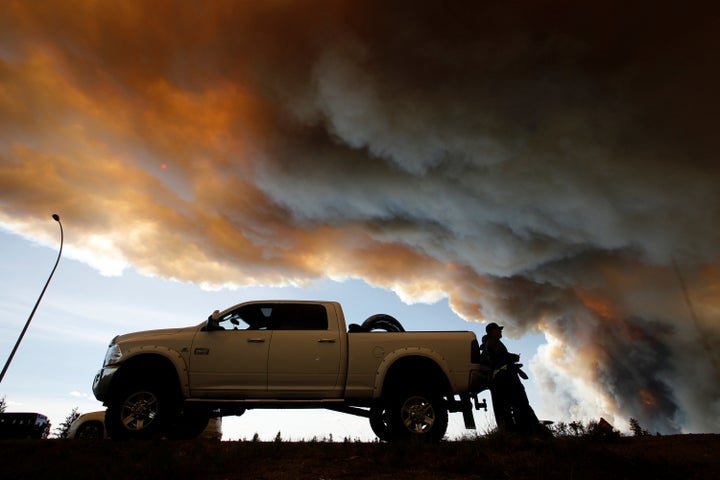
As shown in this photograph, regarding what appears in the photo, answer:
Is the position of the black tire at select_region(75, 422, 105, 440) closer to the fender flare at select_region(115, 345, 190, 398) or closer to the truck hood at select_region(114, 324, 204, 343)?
the truck hood at select_region(114, 324, 204, 343)

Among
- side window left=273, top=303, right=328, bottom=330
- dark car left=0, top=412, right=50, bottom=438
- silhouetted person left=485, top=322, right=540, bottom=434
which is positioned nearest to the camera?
side window left=273, top=303, right=328, bottom=330

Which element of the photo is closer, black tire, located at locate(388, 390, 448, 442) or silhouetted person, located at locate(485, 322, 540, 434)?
black tire, located at locate(388, 390, 448, 442)

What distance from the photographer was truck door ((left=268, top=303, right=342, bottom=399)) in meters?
6.67

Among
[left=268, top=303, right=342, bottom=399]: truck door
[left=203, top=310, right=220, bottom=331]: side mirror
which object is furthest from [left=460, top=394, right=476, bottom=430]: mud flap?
[left=203, top=310, right=220, bottom=331]: side mirror

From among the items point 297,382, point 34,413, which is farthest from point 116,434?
point 34,413

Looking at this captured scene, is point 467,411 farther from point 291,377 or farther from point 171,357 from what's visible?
point 171,357

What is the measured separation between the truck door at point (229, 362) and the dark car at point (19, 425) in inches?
446

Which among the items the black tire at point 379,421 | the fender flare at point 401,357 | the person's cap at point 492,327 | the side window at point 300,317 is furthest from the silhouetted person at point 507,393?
the side window at point 300,317

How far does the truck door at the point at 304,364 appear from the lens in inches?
263

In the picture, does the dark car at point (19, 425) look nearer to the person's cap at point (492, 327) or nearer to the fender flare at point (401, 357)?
the fender flare at point (401, 357)

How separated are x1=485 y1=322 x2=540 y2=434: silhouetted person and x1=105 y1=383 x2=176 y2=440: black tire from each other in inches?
215

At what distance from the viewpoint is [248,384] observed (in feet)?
22.0

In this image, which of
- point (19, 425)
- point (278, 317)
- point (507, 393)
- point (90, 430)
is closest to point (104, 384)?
point (278, 317)

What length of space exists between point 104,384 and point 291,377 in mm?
2922
